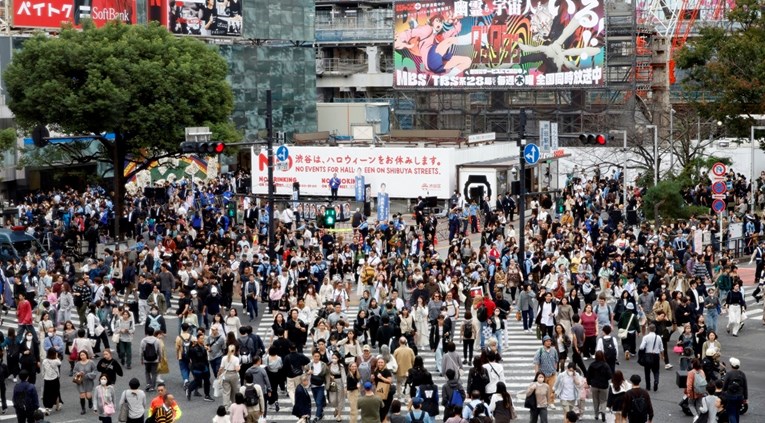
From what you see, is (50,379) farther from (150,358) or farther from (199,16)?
(199,16)

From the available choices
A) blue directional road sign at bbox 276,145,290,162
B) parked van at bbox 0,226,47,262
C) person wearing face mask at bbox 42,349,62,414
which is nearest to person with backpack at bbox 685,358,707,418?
person wearing face mask at bbox 42,349,62,414

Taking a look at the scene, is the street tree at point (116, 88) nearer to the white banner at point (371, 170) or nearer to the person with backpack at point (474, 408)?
the white banner at point (371, 170)

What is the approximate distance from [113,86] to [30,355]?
24.8 meters

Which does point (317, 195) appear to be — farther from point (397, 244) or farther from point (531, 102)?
point (531, 102)

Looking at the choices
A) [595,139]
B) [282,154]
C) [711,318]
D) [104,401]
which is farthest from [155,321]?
[282,154]

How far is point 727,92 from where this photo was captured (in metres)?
52.2

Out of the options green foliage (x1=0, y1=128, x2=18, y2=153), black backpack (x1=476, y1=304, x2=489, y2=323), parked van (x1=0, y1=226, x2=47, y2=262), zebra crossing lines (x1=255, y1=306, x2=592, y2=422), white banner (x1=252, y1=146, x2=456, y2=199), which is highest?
green foliage (x1=0, y1=128, x2=18, y2=153)

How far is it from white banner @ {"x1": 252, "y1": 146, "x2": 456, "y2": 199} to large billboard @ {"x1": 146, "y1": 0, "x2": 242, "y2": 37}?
15.1 m

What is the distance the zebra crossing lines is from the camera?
23312 mm

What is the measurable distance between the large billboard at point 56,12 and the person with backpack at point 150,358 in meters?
35.8

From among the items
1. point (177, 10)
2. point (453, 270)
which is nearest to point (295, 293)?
point (453, 270)

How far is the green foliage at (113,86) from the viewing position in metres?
47.5

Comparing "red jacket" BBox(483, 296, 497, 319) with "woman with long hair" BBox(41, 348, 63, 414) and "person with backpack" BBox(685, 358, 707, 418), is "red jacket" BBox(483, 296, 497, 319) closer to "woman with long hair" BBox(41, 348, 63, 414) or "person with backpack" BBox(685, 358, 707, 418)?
"person with backpack" BBox(685, 358, 707, 418)

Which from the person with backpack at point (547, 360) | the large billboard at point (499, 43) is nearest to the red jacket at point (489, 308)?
the person with backpack at point (547, 360)
